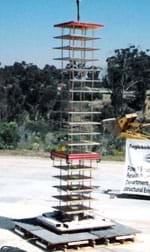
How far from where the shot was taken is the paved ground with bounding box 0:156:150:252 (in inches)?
490

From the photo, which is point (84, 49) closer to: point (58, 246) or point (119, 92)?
point (58, 246)

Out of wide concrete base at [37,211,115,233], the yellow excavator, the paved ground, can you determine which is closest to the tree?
the paved ground

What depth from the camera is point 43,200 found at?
16844 mm

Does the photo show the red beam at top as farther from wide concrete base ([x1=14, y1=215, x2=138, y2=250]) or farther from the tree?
the tree

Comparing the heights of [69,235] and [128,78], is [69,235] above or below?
below

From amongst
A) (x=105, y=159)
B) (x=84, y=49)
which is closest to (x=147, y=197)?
(x=84, y=49)

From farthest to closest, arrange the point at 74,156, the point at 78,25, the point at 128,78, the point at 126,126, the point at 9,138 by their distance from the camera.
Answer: the point at 128,78, the point at 9,138, the point at 126,126, the point at 74,156, the point at 78,25

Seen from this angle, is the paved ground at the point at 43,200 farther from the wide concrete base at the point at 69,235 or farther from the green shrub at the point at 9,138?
the green shrub at the point at 9,138

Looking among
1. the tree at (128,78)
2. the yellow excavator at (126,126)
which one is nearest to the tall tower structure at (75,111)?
the yellow excavator at (126,126)

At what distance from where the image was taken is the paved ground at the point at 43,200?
12.4 m

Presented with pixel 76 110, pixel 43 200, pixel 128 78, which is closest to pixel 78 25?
pixel 76 110

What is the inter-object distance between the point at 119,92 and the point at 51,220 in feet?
126

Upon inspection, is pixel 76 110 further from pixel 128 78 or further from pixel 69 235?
pixel 128 78

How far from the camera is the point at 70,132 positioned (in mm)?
11977
